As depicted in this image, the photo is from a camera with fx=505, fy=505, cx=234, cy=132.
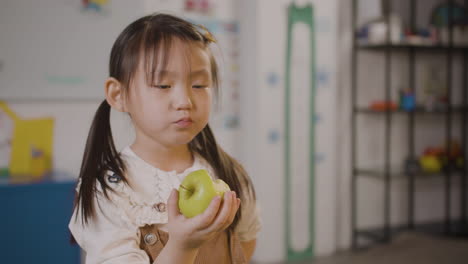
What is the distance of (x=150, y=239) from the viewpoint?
0.63 meters

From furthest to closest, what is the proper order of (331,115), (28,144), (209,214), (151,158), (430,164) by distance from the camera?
(430,164) → (331,115) → (28,144) → (151,158) → (209,214)

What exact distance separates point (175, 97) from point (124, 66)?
76 millimetres

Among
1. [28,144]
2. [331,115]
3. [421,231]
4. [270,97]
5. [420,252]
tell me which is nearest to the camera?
[28,144]

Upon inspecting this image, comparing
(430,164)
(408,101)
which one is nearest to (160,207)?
(408,101)

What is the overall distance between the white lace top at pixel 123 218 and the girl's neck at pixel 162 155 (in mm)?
14

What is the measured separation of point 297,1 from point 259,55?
17.1 inches

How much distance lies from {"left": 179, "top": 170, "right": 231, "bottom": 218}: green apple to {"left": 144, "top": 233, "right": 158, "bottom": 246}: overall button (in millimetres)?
89

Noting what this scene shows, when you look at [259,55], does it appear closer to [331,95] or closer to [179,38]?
[331,95]

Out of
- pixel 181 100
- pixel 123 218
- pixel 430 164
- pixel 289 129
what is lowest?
pixel 430 164

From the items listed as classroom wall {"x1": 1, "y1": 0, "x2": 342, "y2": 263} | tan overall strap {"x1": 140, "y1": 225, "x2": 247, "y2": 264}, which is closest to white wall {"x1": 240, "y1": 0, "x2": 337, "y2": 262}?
classroom wall {"x1": 1, "y1": 0, "x2": 342, "y2": 263}

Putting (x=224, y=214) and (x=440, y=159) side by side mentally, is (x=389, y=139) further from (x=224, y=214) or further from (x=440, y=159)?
(x=224, y=214)

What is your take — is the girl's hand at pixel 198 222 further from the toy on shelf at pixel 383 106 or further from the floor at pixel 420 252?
the toy on shelf at pixel 383 106

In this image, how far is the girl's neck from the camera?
25.6 inches

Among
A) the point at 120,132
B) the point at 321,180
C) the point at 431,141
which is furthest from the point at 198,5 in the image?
the point at 120,132
